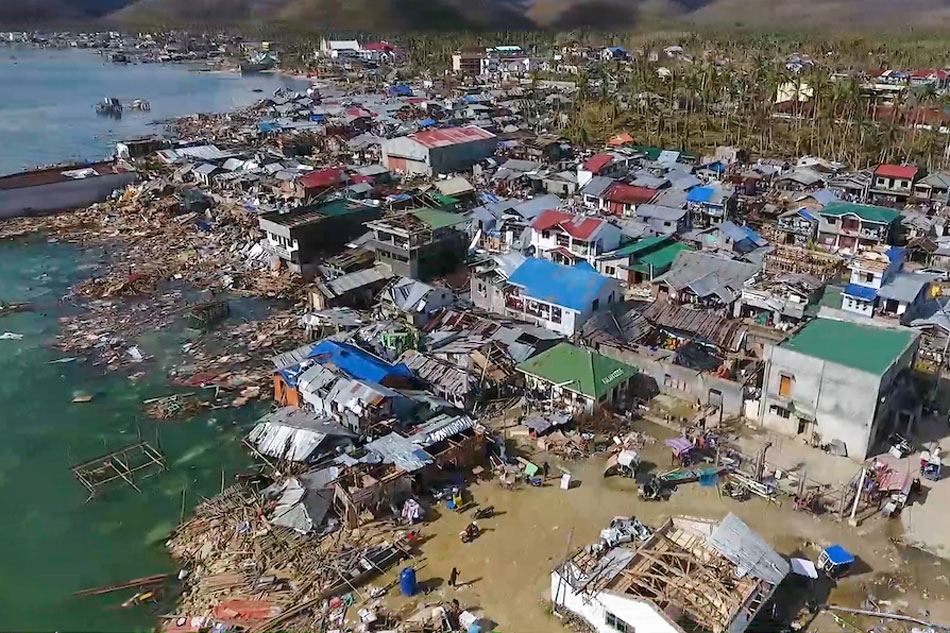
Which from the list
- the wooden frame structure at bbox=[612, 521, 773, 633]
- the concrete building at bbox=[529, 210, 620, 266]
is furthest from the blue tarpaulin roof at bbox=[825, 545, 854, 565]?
the concrete building at bbox=[529, 210, 620, 266]

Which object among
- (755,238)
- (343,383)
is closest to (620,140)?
(755,238)

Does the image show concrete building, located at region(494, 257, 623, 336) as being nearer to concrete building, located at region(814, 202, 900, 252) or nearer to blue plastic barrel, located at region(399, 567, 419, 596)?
blue plastic barrel, located at region(399, 567, 419, 596)

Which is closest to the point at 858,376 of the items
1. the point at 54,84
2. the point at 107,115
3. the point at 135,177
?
the point at 135,177

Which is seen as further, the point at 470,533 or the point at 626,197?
the point at 626,197

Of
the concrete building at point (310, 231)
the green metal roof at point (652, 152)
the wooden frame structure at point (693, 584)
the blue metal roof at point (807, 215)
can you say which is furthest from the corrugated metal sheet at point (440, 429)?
the green metal roof at point (652, 152)

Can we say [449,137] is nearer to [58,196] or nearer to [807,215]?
[807,215]

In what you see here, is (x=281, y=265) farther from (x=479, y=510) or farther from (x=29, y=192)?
(x=29, y=192)
